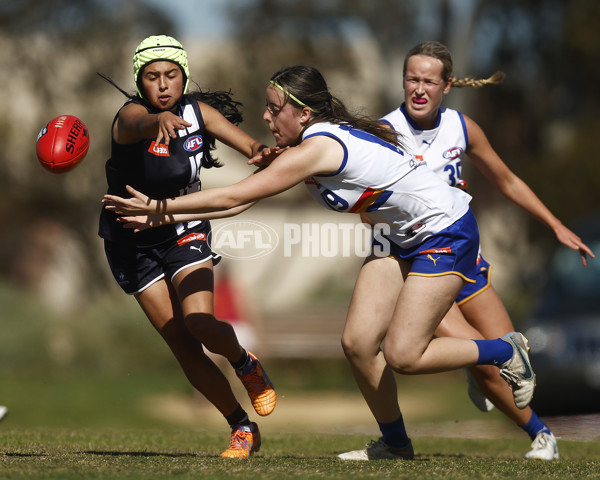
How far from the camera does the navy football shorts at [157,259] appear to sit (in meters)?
5.72

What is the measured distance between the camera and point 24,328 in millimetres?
16500

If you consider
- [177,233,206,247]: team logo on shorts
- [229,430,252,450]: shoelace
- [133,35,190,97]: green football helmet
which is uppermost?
[133,35,190,97]: green football helmet

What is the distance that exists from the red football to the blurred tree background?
49.0 ft

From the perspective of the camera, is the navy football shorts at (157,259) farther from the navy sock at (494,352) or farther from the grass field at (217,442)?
the navy sock at (494,352)

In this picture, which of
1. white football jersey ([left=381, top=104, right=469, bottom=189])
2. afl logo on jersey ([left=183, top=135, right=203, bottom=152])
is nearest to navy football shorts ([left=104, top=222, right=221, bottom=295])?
afl logo on jersey ([left=183, top=135, right=203, bottom=152])

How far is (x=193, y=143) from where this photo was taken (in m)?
5.64

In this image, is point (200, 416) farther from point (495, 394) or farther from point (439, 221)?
point (439, 221)

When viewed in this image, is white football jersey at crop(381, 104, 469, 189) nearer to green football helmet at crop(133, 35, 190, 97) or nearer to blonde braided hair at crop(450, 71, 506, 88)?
blonde braided hair at crop(450, 71, 506, 88)

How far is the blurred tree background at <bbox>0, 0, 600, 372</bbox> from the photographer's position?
21859mm

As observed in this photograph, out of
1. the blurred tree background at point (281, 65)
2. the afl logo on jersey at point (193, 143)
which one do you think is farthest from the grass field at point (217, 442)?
the blurred tree background at point (281, 65)

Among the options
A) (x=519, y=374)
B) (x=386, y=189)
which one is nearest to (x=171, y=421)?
(x=519, y=374)

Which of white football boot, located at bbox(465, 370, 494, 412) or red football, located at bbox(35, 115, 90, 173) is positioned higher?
red football, located at bbox(35, 115, 90, 173)

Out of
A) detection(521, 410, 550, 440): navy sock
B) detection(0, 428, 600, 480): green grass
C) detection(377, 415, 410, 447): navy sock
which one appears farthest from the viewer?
detection(521, 410, 550, 440): navy sock

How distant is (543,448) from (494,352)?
110 cm
